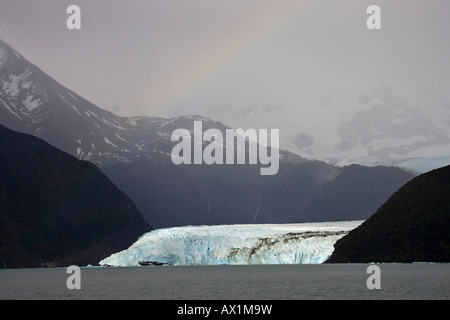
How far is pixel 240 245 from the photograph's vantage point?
177 m

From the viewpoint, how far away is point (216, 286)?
379ft

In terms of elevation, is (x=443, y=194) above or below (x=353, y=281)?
above

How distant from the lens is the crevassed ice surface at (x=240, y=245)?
577ft

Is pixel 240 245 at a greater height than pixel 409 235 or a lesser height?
lesser

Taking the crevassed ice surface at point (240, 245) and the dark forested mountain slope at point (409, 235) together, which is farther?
the dark forested mountain slope at point (409, 235)

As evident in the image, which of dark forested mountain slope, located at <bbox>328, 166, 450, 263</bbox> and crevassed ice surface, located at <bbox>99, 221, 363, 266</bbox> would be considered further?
dark forested mountain slope, located at <bbox>328, 166, 450, 263</bbox>

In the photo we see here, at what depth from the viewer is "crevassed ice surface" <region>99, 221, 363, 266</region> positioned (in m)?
176

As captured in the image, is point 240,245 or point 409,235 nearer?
point 240,245
